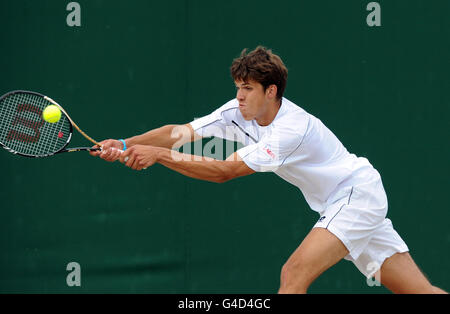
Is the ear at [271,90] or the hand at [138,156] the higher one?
the ear at [271,90]

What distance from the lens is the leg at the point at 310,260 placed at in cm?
417

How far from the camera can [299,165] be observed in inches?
175

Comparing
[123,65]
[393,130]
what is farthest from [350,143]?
[123,65]

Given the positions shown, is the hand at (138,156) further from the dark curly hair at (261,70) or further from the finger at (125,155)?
the dark curly hair at (261,70)

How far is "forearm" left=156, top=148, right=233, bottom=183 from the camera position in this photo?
4246 mm

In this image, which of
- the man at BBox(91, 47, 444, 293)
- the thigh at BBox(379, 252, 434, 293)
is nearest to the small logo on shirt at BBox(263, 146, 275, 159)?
the man at BBox(91, 47, 444, 293)

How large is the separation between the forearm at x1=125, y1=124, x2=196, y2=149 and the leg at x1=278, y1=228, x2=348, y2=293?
93 centimetres

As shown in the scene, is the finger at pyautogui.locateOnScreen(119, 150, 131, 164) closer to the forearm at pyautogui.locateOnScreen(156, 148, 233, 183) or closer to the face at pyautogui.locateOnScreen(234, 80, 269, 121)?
the forearm at pyautogui.locateOnScreen(156, 148, 233, 183)

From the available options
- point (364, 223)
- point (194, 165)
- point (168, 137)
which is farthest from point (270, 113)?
point (364, 223)

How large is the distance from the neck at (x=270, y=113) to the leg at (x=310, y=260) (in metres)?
0.63

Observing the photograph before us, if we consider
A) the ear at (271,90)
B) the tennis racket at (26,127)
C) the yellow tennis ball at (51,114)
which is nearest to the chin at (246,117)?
the ear at (271,90)

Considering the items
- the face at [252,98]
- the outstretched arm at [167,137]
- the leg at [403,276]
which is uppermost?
the face at [252,98]

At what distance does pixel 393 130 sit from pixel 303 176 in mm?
1148

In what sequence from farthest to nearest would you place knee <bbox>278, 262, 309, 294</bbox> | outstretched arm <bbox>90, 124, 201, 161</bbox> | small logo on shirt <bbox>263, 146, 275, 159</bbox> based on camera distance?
1. outstretched arm <bbox>90, 124, 201, 161</bbox>
2. small logo on shirt <bbox>263, 146, 275, 159</bbox>
3. knee <bbox>278, 262, 309, 294</bbox>
